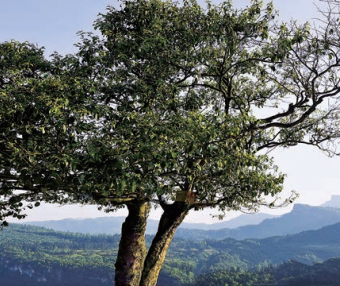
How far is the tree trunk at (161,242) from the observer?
478 inches

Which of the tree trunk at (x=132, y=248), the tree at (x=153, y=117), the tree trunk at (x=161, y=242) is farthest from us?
the tree trunk at (x=161, y=242)

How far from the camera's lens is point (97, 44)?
11.2m

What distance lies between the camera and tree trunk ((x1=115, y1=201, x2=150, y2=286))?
11930mm

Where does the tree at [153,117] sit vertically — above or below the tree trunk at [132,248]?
above

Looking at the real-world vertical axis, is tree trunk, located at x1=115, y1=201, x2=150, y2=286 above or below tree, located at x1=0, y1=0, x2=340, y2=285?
below

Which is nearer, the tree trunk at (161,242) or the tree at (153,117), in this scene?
the tree at (153,117)

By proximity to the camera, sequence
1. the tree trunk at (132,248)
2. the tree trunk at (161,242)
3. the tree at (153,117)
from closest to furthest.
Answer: the tree at (153,117) < the tree trunk at (132,248) < the tree trunk at (161,242)

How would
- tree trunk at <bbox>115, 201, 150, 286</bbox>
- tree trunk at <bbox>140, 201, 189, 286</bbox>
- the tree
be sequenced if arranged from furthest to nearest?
tree trunk at <bbox>140, 201, 189, 286</bbox> → tree trunk at <bbox>115, 201, 150, 286</bbox> → the tree

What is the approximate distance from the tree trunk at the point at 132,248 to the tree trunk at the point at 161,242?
218 millimetres

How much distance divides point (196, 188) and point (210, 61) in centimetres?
380

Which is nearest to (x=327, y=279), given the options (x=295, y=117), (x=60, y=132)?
(x=295, y=117)

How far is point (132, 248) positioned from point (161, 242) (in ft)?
2.95

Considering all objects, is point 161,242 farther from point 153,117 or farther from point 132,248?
point 153,117

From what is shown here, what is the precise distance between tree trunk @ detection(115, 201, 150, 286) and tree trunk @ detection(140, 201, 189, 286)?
0.22m
